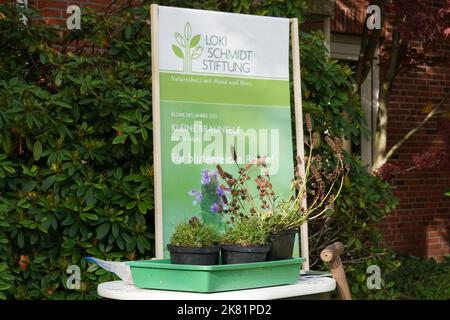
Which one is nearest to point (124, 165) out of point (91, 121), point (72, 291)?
point (91, 121)

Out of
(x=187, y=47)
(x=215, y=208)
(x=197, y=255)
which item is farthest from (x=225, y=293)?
(x=187, y=47)

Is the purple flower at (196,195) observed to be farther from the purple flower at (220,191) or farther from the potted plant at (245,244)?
the potted plant at (245,244)

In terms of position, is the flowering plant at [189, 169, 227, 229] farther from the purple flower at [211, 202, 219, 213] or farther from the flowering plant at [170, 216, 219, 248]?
the flowering plant at [170, 216, 219, 248]

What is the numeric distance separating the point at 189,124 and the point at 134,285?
42.7 inches

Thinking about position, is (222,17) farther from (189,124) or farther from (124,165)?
(124,165)

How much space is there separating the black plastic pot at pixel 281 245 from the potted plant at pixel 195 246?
0.23 meters

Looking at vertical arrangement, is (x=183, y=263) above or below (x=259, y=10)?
below

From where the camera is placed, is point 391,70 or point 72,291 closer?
point 72,291

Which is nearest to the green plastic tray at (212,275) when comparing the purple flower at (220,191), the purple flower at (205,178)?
the purple flower at (220,191)

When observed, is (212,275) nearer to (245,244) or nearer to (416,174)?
(245,244)

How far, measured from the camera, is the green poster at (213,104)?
4293mm

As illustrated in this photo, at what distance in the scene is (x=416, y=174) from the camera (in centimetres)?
977

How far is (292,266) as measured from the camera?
3.58m

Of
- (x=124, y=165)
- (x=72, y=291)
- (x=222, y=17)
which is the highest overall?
(x=222, y=17)
